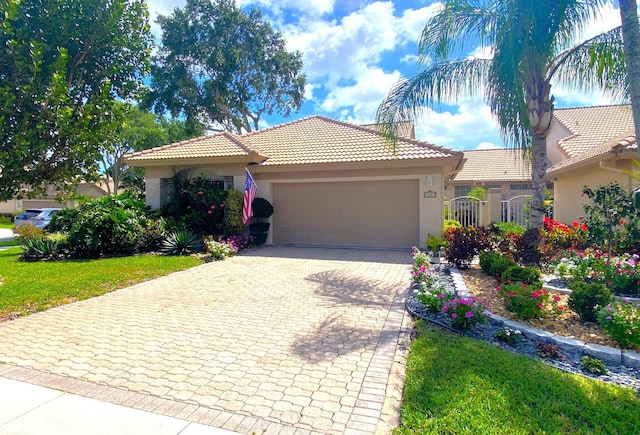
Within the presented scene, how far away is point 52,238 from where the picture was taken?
12.3 meters

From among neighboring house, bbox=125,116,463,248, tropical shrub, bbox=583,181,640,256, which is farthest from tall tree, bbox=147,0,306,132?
tropical shrub, bbox=583,181,640,256

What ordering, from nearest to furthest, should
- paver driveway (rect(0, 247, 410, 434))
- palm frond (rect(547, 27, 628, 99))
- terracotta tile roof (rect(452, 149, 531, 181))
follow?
paver driveway (rect(0, 247, 410, 434)), palm frond (rect(547, 27, 628, 99)), terracotta tile roof (rect(452, 149, 531, 181))

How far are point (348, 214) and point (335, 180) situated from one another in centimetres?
142

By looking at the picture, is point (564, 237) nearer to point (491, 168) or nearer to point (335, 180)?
point (335, 180)

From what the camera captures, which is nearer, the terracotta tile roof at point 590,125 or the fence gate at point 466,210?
the fence gate at point 466,210

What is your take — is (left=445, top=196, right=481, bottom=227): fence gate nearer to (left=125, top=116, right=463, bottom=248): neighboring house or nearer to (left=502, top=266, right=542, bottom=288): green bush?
(left=125, top=116, right=463, bottom=248): neighboring house

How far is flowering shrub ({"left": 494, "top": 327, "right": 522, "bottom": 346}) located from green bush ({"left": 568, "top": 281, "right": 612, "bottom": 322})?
123cm

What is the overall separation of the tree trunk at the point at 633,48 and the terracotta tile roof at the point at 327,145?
669 cm

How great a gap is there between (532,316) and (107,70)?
30.0 feet

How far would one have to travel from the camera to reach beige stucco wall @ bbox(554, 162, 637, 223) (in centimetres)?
1161

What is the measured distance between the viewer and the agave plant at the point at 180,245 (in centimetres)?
1173

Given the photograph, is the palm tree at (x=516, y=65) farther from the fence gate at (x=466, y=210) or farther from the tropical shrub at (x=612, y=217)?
the fence gate at (x=466, y=210)

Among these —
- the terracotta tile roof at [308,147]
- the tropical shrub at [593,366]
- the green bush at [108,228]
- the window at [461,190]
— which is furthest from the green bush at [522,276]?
the window at [461,190]

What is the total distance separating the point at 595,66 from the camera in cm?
795
